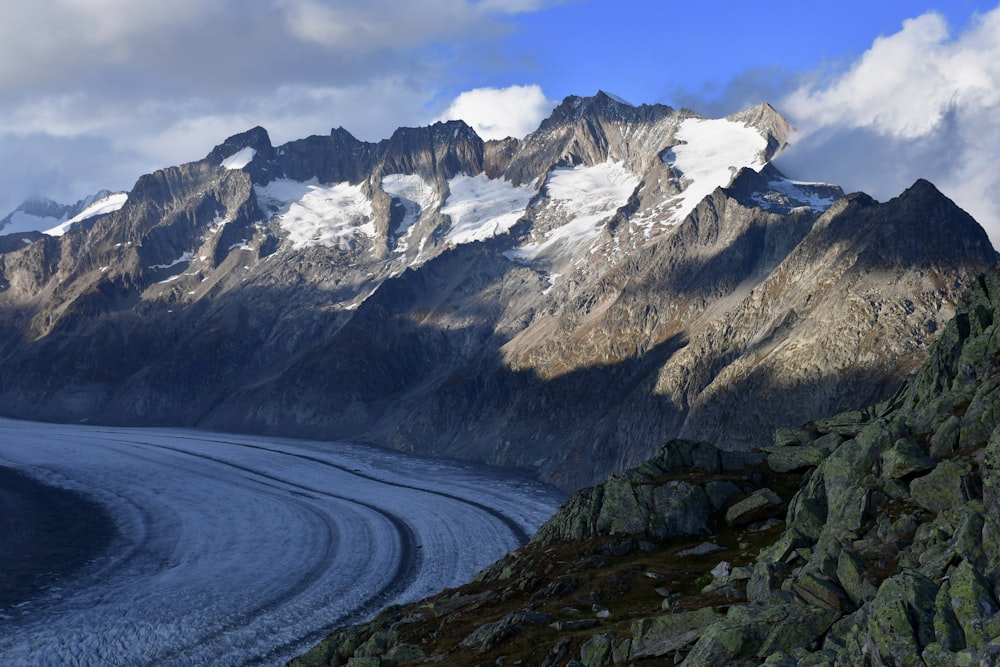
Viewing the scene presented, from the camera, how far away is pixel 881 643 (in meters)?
23.2

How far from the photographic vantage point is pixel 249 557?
106m

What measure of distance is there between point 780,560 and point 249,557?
267ft

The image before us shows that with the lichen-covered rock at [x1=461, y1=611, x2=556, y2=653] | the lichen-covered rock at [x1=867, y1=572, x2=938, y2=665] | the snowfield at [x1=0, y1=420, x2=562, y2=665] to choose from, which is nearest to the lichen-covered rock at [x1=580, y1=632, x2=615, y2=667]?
the lichen-covered rock at [x1=461, y1=611, x2=556, y2=653]

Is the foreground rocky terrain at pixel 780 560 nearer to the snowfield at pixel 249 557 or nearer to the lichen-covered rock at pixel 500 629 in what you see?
the lichen-covered rock at pixel 500 629

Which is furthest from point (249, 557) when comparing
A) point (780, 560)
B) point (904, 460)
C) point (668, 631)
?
point (904, 460)

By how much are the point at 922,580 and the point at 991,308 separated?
3003 centimetres

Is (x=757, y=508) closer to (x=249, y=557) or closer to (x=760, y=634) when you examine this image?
(x=760, y=634)

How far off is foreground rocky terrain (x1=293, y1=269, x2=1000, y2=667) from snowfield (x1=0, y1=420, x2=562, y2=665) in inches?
1011

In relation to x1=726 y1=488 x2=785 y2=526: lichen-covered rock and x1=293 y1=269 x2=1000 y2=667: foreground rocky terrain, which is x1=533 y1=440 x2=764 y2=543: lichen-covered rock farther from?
x1=726 y1=488 x2=785 y2=526: lichen-covered rock

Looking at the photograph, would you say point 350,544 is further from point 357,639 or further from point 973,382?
point 973,382

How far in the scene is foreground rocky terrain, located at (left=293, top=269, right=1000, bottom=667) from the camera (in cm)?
2488

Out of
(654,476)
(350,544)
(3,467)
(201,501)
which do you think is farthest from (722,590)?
(3,467)

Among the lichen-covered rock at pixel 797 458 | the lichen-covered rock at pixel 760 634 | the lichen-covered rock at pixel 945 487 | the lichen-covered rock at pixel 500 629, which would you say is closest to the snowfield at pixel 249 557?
the lichen-covered rock at pixel 500 629

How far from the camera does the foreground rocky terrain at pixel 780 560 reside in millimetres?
→ 24875
